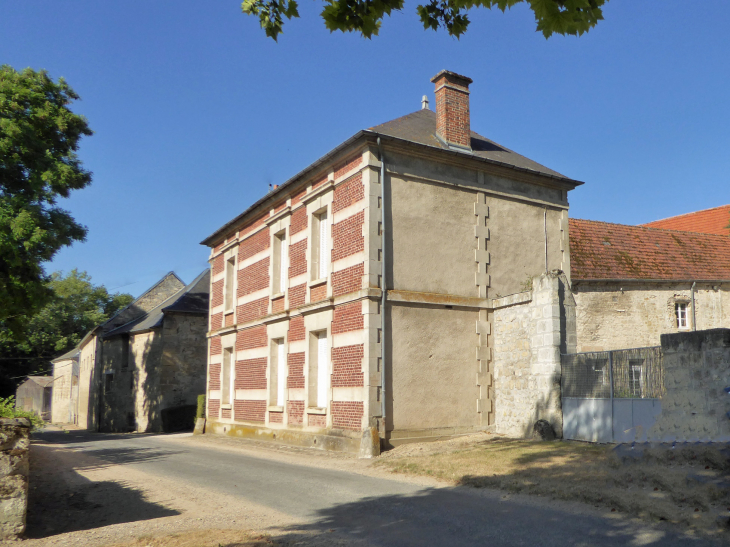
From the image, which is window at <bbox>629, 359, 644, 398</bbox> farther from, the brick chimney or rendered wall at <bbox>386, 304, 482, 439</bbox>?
the brick chimney

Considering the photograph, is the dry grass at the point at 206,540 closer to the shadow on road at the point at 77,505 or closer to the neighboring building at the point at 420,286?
the shadow on road at the point at 77,505

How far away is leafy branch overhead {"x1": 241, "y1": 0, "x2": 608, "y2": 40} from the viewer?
3.68 meters

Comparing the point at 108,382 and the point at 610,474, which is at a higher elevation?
the point at 108,382

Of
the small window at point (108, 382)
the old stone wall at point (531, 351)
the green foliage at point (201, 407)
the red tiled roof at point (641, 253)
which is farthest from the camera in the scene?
the small window at point (108, 382)

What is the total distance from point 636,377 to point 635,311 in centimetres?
1156

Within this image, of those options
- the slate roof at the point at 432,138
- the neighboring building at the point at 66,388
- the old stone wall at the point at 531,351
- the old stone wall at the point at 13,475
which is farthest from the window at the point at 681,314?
the neighboring building at the point at 66,388

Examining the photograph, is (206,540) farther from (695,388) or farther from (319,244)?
(319,244)

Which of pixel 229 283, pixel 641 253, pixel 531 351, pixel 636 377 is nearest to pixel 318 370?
pixel 531 351

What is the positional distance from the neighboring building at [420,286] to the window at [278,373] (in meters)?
0.09

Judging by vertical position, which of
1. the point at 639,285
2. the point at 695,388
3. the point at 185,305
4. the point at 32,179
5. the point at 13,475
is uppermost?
the point at 32,179

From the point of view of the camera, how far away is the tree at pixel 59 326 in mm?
42759

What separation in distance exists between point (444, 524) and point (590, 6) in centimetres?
487

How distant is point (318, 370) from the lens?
51.0 ft

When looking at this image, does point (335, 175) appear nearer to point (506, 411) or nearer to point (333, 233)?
point (333, 233)
